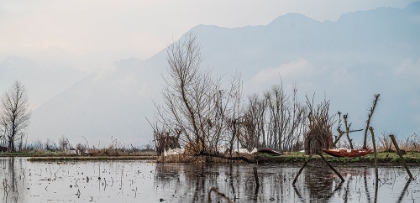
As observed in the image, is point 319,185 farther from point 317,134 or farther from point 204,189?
point 317,134

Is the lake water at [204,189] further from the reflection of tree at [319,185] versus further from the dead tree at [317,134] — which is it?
the dead tree at [317,134]

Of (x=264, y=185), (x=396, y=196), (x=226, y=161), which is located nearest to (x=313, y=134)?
(x=226, y=161)

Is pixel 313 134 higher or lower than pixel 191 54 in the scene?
lower

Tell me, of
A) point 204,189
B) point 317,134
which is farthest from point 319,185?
point 317,134

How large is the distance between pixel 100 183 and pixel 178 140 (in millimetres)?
13331

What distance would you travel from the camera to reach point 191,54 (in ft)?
101

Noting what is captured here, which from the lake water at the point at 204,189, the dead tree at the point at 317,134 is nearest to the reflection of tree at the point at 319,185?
the lake water at the point at 204,189

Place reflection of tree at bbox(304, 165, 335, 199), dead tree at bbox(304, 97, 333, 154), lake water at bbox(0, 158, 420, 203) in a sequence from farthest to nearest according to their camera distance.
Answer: dead tree at bbox(304, 97, 333, 154) → reflection of tree at bbox(304, 165, 335, 199) → lake water at bbox(0, 158, 420, 203)

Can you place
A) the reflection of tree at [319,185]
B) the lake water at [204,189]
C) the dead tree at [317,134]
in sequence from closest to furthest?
the lake water at [204,189]
the reflection of tree at [319,185]
the dead tree at [317,134]

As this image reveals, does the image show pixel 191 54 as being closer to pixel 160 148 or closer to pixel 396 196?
pixel 160 148

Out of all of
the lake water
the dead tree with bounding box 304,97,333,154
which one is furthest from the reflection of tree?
the dead tree with bounding box 304,97,333,154

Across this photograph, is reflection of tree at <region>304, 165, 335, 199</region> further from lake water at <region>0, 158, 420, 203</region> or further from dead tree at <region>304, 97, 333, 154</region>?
dead tree at <region>304, 97, 333, 154</region>

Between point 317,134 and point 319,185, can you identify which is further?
point 317,134

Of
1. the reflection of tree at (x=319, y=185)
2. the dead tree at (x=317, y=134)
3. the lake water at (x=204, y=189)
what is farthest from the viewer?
the dead tree at (x=317, y=134)
